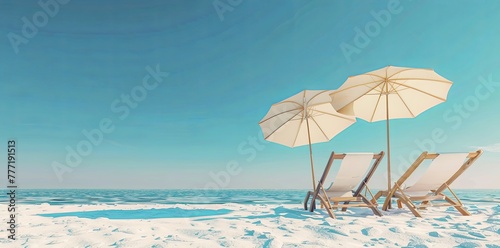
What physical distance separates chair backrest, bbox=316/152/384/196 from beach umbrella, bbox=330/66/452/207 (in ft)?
1.73

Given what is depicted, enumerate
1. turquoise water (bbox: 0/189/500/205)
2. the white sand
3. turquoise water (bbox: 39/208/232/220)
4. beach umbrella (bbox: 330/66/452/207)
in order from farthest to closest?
turquoise water (bbox: 0/189/500/205) → beach umbrella (bbox: 330/66/452/207) → turquoise water (bbox: 39/208/232/220) → the white sand

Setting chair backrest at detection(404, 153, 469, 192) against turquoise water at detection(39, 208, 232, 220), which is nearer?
turquoise water at detection(39, 208, 232, 220)

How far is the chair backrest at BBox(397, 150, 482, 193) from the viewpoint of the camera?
4.68 metres

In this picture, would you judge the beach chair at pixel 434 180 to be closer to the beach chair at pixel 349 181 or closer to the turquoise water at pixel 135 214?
the beach chair at pixel 349 181

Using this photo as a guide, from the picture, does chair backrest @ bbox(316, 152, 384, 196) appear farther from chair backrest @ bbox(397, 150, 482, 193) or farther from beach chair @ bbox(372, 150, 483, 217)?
chair backrest @ bbox(397, 150, 482, 193)

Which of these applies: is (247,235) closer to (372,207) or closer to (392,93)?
(372,207)

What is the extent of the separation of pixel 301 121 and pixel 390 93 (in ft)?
6.11

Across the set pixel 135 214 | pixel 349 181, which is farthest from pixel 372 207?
pixel 135 214

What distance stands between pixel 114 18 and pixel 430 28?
1191cm

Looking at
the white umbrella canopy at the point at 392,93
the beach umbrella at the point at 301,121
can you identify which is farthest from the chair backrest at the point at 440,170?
the beach umbrella at the point at 301,121

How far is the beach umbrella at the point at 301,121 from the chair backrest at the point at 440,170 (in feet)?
5.95

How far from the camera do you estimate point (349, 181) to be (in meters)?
5.01

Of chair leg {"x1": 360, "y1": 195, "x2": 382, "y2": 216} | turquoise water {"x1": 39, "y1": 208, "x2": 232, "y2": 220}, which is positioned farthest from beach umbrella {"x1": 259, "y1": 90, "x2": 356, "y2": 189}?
turquoise water {"x1": 39, "y1": 208, "x2": 232, "y2": 220}

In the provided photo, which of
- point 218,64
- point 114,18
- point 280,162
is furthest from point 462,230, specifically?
point 280,162
